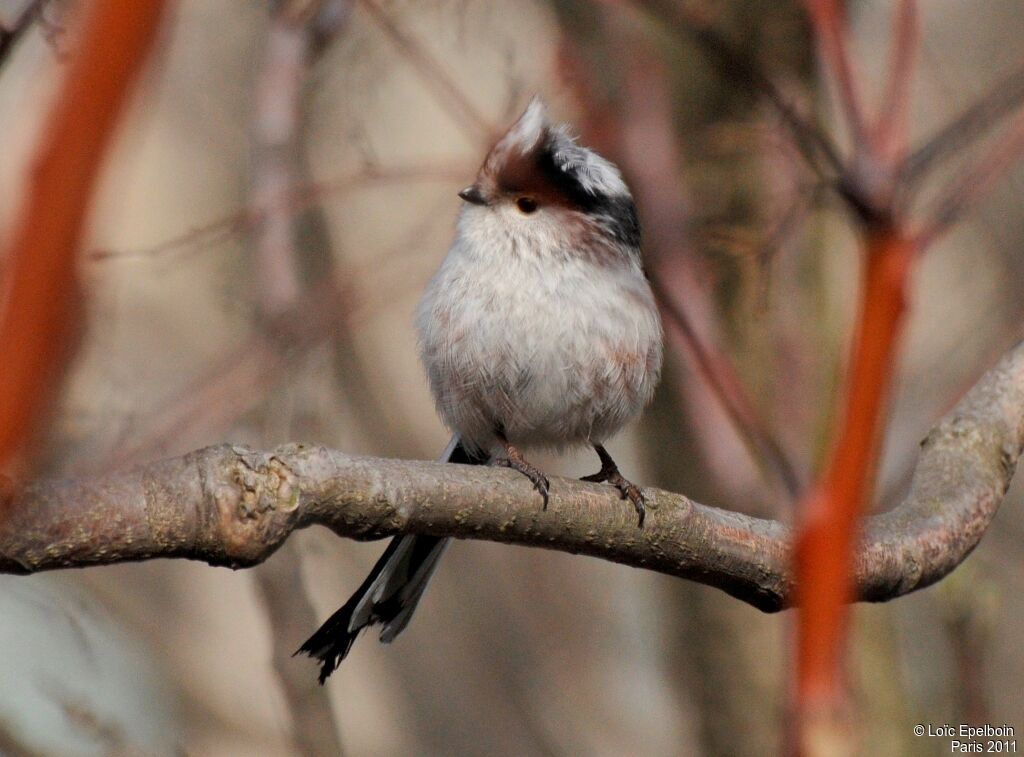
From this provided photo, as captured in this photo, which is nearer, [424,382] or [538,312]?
[538,312]

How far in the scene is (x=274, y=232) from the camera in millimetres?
3566

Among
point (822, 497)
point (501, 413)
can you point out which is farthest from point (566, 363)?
point (822, 497)

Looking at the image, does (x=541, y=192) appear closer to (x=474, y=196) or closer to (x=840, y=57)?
(x=474, y=196)

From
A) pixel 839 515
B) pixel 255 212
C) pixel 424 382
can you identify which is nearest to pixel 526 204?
pixel 255 212

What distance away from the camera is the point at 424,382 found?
4648 millimetres

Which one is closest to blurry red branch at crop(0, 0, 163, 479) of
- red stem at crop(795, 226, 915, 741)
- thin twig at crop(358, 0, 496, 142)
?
red stem at crop(795, 226, 915, 741)

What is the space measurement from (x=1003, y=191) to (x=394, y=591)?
373cm

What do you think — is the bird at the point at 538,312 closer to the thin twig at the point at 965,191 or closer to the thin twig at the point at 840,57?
the thin twig at the point at 965,191

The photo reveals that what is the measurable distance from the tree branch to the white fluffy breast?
31.3 inches

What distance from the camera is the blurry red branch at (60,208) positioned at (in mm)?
486

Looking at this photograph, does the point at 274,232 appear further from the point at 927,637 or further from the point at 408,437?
the point at 927,637

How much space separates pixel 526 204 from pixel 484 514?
1403mm

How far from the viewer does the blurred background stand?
347 cm

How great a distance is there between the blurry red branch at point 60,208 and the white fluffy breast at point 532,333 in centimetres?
243
